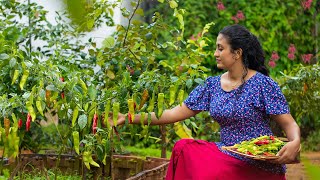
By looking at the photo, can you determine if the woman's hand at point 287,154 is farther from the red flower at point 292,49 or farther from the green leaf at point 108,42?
the red flower at point 292,49

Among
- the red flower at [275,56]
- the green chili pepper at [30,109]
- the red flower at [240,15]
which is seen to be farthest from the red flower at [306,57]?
the green chili pepper at [30,109]

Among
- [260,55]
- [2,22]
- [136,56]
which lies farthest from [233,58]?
[2,22]

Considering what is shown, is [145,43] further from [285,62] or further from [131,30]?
[285,62]

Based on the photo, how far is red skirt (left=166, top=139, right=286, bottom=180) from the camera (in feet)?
11.9

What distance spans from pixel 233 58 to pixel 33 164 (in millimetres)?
1961

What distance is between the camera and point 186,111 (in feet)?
13.1

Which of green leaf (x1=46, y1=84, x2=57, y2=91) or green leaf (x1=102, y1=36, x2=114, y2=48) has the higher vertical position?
green leaf (x1=102, y1=36, x2=114, y2=48)

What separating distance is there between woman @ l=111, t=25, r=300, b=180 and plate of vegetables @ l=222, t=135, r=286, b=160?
0.49ft

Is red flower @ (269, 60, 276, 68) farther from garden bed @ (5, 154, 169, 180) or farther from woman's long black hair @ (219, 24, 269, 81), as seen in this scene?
woman's long black hair @ (219, 24, 269, 81)

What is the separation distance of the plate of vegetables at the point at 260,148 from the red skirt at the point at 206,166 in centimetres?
20

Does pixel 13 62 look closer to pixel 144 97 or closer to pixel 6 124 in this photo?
pixel 6 124

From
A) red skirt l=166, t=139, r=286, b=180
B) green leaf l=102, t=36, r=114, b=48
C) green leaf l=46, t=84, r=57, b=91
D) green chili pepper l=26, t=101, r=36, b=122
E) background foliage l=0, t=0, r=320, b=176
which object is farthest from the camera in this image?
green leaf l=102, t=36, r=114, b=48

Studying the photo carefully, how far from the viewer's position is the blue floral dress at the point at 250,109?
144 inches

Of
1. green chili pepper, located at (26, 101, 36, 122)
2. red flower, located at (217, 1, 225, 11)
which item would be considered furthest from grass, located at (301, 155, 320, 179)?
red flower, located at (217, 1, 225, 11)
